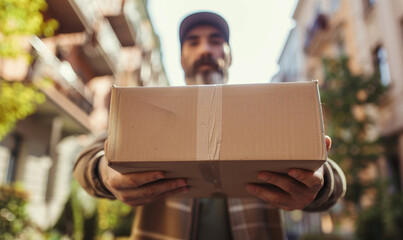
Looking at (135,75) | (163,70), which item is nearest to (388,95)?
(135,75)

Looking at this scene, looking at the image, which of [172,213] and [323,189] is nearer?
[323,189]

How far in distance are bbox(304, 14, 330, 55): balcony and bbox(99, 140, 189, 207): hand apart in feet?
57.9

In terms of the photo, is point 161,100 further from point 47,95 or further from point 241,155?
point 47,95

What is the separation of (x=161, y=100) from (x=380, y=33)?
12.8 m

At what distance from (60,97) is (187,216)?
369 inches

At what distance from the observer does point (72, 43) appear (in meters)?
12.0

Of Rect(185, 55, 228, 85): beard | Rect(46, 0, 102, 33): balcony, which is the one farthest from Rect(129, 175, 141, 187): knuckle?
Rect(46, 0, 102, 33): balcony

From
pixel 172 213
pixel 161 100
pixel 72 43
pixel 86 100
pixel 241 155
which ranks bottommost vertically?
pixel 172 213

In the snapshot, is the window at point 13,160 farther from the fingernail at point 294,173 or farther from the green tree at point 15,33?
the fingernail at point 294,173

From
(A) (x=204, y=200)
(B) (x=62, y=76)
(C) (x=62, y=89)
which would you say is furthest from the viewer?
(C) (x=62, y=89)

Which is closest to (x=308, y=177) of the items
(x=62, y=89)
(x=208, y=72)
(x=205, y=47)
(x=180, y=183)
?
(x=180, y=183)

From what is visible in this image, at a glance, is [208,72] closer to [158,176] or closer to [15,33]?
[158,176]

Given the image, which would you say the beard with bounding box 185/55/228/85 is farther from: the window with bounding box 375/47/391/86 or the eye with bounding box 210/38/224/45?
the window with bounding box 375/47/391/86

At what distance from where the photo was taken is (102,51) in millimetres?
13352
